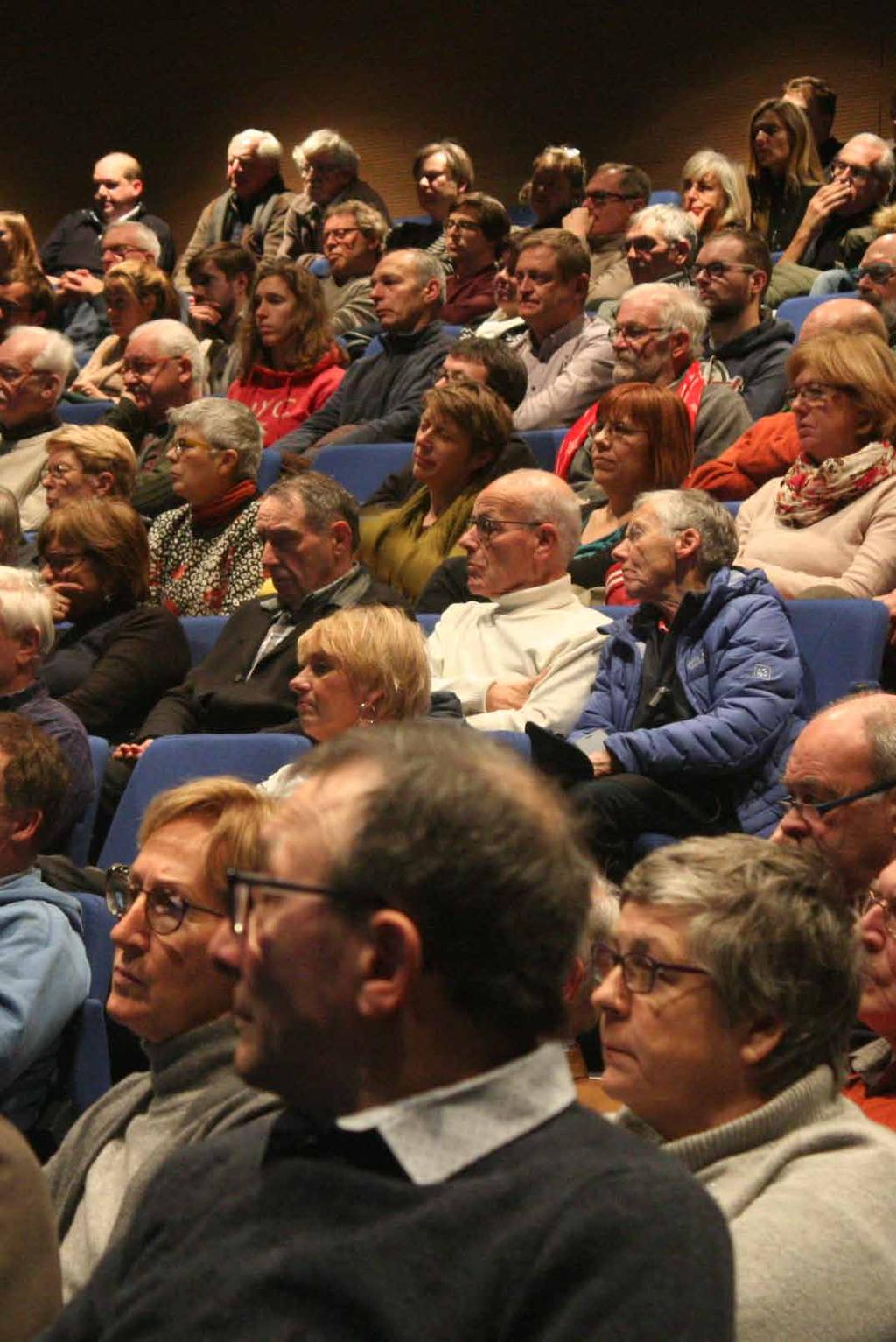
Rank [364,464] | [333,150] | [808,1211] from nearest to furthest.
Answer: [808,1211], [364,464], [333,150]

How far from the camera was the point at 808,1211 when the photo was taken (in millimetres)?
1392

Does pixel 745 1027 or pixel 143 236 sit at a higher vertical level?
pixel 745 1027

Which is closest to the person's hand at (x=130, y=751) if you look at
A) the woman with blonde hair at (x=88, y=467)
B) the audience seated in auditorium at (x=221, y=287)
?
the woman with blonde hair at (x=88, y=467)

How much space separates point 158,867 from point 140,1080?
0.21 metres

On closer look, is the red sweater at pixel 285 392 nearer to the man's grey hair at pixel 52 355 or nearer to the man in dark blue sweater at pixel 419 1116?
the man's grey hair at pixel 52 355

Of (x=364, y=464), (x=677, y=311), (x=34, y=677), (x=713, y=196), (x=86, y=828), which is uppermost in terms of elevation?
(x=713, y=196)

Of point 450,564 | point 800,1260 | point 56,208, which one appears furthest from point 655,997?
point 56,208

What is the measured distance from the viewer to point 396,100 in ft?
26.5

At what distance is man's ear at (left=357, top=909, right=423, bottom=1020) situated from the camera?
100cm

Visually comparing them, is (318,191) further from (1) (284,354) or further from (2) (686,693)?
(2) (686,693)

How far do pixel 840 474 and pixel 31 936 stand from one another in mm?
1853

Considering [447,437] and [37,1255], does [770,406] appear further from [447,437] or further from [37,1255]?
[37,1255]

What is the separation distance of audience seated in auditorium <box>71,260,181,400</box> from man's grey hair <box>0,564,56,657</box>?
2.35 meters

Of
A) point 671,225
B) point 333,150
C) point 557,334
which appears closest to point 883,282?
point 671,225
